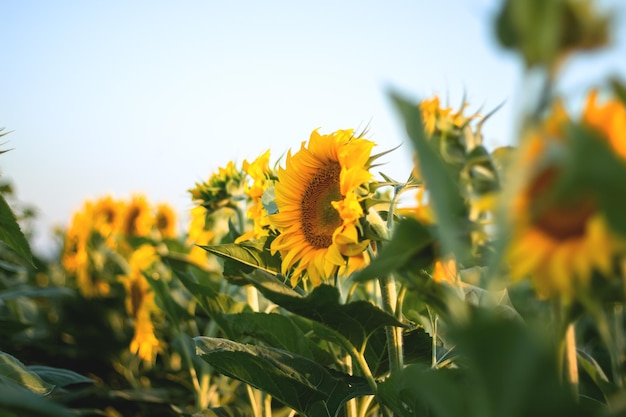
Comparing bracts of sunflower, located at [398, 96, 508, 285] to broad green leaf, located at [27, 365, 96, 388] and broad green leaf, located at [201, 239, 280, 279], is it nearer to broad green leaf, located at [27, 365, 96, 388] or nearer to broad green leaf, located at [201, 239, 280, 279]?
broad green leaf, located at [201, 239, 280, 279]

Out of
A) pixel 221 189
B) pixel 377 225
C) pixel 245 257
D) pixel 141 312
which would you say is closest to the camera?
pixel 377 225

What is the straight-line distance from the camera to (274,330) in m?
1.10

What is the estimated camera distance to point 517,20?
0.43 meters

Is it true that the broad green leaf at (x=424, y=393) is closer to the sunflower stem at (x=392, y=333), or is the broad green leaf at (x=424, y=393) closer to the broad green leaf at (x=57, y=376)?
the sunflower stem at (x=392, y=333)

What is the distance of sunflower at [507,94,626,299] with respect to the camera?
1.54ft

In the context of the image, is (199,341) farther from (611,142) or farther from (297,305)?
(611,142)

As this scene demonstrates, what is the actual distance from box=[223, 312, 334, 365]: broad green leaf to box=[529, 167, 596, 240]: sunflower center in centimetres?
64

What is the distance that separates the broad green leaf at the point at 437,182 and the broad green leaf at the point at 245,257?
1.88 feet

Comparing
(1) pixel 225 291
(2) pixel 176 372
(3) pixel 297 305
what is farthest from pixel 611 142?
(2) pixel 176 372

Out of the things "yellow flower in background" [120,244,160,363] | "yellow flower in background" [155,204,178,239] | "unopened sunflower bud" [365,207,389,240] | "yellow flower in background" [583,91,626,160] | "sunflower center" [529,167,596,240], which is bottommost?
"yellow flower in background" [120,244,160,363]

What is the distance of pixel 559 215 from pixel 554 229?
1 cm

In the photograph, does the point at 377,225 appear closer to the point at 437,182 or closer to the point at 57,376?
the point at 437,182

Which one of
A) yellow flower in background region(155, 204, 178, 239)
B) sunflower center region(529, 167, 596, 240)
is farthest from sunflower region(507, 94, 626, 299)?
yellow flower in background region(155, 204, 178, 239)

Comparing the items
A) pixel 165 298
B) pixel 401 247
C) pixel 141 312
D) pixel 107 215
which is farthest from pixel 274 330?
pixel 107 215
